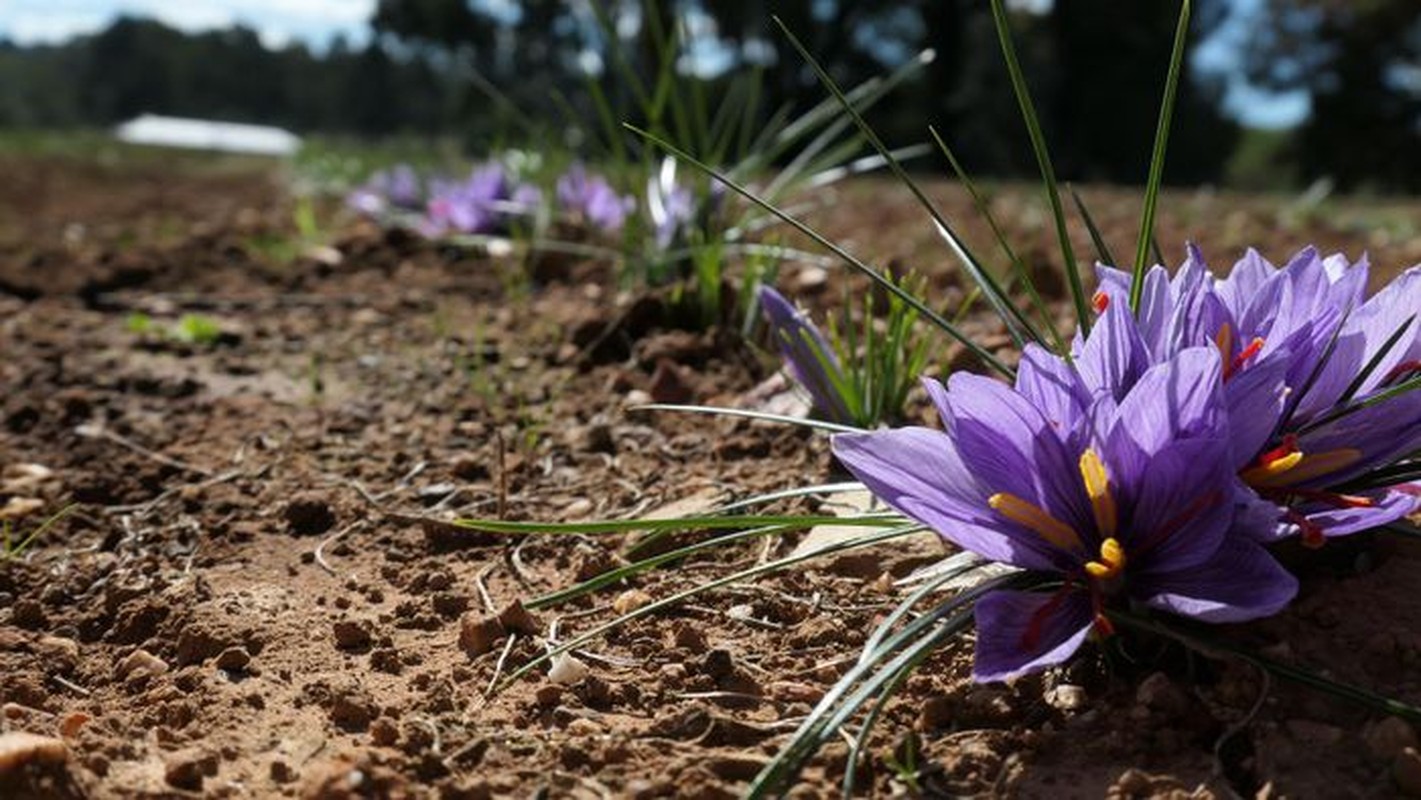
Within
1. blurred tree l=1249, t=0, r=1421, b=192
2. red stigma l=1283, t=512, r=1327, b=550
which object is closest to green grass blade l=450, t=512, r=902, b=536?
red stigma l=1283, t=512, r=1327, b=550

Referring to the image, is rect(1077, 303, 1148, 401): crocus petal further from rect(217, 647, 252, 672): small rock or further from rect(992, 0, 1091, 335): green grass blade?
rect(217, 647, 252, 672): small rock

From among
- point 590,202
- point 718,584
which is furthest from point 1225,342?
point 590,202

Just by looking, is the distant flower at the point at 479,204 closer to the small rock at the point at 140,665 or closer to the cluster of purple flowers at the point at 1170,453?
the small rock at the point at 140,665

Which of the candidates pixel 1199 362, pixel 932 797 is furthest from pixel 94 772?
pixel 1199 362

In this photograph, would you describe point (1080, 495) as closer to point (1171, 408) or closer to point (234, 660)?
point (1171, 408)

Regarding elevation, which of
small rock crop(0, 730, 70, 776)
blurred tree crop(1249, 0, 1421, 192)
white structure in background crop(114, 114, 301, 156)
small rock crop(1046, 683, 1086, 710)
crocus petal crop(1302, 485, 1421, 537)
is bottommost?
white structure in background crop(114, 114, 301, 156)

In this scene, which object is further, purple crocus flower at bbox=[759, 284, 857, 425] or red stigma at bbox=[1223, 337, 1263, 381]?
purple crocus flower at bbox=[759, 284, 857, 425]

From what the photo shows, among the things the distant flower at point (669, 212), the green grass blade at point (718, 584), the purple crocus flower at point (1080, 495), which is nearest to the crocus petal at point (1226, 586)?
the purple crocus flower at point (1080, 495)
